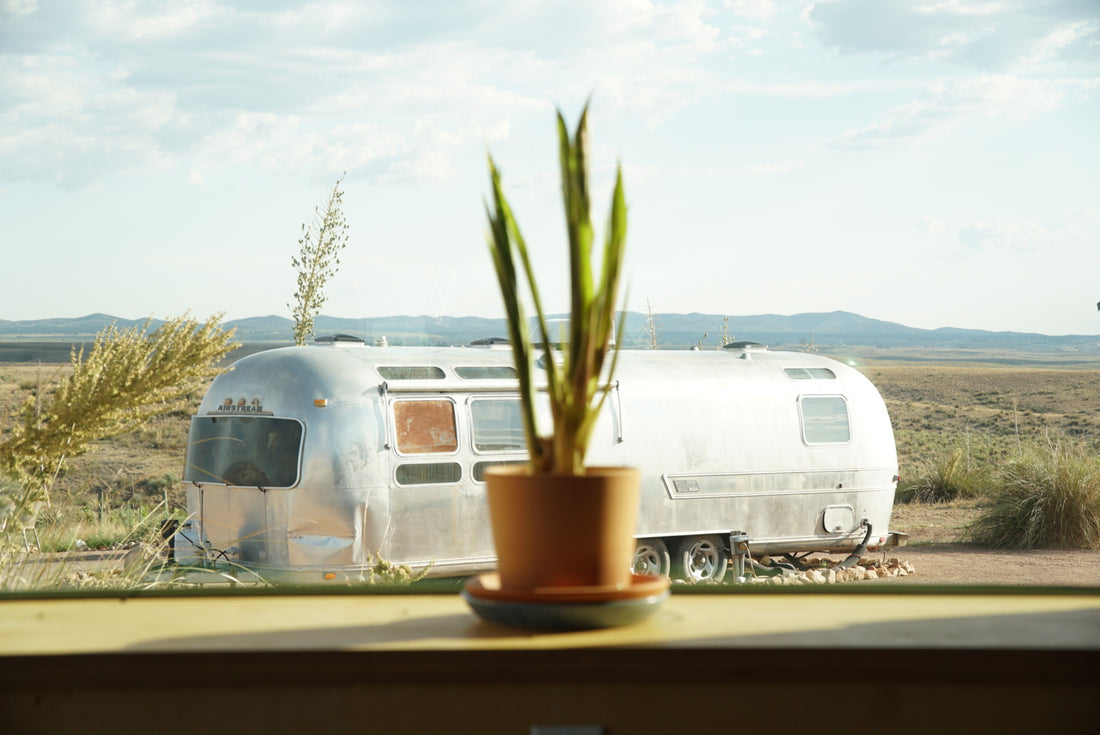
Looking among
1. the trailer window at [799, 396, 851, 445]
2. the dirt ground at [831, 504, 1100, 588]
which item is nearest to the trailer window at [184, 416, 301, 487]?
the trailer window at [799, 396, 851, 445]

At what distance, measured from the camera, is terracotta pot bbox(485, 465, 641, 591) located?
129 centimetres

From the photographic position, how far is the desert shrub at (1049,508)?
847cm

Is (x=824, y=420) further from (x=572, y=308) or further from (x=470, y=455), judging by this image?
(x=572, y=308)

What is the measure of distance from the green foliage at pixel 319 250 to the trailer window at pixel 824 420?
3.65m

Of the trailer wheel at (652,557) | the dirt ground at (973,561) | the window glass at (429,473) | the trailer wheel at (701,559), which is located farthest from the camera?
the dirt ground at (973,561)

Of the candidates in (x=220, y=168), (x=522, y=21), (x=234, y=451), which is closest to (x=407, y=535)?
(x=234, y=451)

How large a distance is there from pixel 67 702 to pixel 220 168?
9.25 ft

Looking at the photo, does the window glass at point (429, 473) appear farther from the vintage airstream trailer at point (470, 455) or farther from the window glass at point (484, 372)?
the window glass at point (484, 372)

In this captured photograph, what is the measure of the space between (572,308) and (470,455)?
4706mm

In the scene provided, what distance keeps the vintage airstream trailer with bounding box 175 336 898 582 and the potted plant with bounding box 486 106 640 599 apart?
3.71 meters

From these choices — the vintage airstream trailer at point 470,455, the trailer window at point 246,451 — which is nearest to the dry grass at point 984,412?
the vintage airstream trailer at point 470,455

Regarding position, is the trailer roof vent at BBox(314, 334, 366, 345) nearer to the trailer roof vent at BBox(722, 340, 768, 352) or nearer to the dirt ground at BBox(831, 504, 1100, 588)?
the trailer roof vent at BBox(722, 340, 768, 352)

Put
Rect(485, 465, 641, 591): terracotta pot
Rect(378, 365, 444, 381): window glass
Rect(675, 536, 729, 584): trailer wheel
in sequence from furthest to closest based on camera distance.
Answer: Rect(675, 536, 729, 584): trailer wheel → Rect(378, 365, 444, 381): window glass → Rect(485, 465, 641, 591): terracotta pot

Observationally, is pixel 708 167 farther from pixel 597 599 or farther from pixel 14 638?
pixel 14 638
